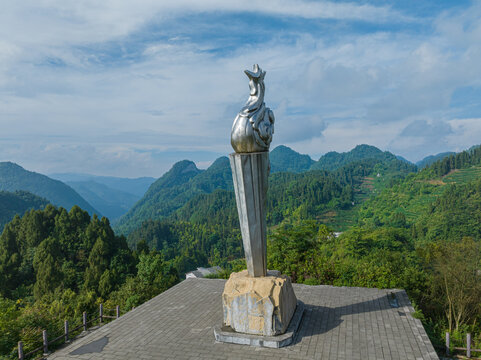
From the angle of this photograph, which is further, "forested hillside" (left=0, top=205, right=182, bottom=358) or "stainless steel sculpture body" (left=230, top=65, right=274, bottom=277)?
"forested hillside" (left=0, top=205, right=182, bottom=358)

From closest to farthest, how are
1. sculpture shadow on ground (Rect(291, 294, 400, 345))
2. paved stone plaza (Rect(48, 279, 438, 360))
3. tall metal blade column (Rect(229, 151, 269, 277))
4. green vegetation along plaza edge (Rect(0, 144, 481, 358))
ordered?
paved stone plaza (Rect(48, 279, 438, 360)), tall metal blade column (Rect(229, 151, 269, 277)), sculpture shadow on ground (Rect(291, 294, 400, 345)), green vegetation along plaza edge (Rect(0, 144, 481, 358))

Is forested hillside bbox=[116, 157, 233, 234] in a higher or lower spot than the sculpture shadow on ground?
higher

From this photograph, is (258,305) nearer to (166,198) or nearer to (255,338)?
(255,338)

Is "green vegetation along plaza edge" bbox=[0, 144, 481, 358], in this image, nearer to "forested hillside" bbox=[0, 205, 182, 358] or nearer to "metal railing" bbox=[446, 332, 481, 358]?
"forested hillside" bbox=[0, 205, 182, 358]

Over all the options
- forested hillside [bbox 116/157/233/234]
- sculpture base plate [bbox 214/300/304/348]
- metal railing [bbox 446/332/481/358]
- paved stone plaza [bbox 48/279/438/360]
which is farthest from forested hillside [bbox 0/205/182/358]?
forested hillside [bbox 116/157/233/234]

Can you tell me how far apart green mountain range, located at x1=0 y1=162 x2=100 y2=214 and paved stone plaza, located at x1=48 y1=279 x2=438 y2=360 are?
190 m

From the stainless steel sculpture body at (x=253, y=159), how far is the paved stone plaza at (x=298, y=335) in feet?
9.10

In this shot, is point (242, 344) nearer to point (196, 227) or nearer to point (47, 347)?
point (47, 347)

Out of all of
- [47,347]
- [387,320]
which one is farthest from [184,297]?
[387,320]

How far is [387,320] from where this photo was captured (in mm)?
10242

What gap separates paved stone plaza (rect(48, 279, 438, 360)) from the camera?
8492 millimetres

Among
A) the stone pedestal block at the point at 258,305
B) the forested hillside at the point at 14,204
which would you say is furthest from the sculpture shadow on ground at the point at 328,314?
the forested hillside at the point at 14,204

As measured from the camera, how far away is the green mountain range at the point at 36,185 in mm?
186625

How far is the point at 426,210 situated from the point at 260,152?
234ft
